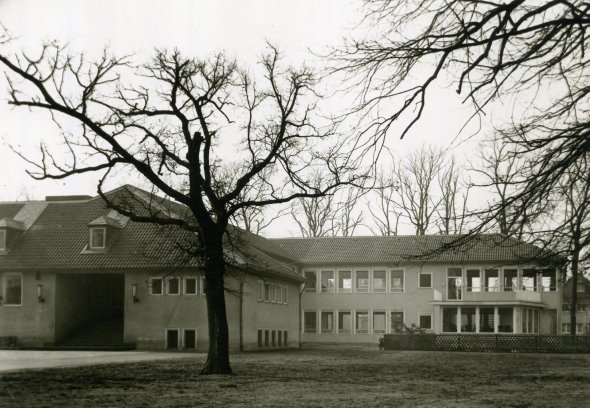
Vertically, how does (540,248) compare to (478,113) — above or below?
below

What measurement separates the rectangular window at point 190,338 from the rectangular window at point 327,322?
79.2 ft

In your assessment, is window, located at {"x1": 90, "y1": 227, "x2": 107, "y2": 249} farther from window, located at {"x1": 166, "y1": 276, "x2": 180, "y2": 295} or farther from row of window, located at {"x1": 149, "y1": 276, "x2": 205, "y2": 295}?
window, located at {"x1": 166, "y1": 276, "x2": 180, "y2": 295}

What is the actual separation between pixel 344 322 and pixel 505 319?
38.7ft

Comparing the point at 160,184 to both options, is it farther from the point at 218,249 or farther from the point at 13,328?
the point at 13,328

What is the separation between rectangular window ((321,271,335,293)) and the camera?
206 ft

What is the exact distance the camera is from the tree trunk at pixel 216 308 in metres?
22.0

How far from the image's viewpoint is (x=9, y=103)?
20344 mm

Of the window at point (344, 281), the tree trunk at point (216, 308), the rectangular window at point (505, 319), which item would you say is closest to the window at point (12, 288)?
the tree trunk at point (216, 308)

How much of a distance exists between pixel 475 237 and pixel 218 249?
12.3m

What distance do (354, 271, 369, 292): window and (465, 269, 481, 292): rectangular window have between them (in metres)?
7.47

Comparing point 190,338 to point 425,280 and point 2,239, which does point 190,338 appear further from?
point 425,280

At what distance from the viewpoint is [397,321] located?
55.7m

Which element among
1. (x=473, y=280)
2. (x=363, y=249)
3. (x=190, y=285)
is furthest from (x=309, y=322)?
(x=190, y=285)

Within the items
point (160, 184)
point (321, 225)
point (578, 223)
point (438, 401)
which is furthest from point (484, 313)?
point (578, 223)
